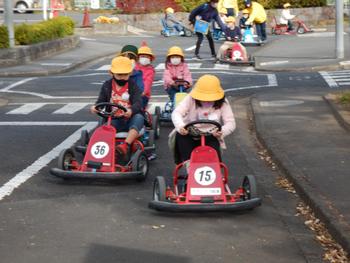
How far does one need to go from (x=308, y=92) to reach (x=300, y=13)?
31435mm

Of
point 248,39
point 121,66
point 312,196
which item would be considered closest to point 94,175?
point 121,66

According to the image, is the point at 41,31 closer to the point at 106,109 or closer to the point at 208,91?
the point at 106,109

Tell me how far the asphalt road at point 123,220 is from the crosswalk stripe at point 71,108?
2550 mm

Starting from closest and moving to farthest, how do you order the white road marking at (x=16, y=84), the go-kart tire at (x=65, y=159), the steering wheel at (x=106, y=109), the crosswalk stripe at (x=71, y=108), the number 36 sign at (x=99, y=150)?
1. the number 36 sign at (x=99, y=150)
2. the go-kart tire at (x=65, y=159)
3. the steering wheel at (x=106, y=109)
4. the crosswalk stripe at (x=71, y=108)
5. the white road marking at (x=16, y=84)

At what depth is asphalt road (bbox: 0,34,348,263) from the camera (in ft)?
22.3

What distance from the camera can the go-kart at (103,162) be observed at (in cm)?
940

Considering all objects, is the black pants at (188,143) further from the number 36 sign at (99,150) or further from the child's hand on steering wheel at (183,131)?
the number 36 sign at (99,150)

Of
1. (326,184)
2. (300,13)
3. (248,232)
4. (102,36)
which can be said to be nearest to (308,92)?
(326,184)

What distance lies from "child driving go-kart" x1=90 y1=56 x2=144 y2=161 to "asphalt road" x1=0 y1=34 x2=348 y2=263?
0.58m

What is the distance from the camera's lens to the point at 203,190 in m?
8.14

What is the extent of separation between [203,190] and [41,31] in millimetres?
23421

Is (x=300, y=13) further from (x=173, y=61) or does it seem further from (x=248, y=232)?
(x=248, y=232)

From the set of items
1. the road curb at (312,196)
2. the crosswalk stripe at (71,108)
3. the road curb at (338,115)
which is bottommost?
the crosswalk stripe at (71,108)

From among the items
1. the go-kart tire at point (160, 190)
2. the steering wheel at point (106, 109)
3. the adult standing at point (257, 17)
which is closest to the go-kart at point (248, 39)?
the adult standing at point (257, 17)
